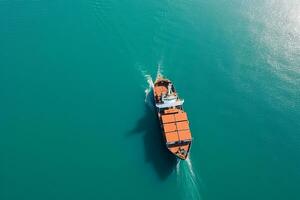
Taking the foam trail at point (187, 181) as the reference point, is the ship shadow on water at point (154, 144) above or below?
above

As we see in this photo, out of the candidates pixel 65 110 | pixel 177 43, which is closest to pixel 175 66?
pixel 177 43

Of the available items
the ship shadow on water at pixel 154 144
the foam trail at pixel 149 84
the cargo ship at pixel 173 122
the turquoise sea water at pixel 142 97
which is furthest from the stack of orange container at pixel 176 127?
the foam trail at pixel 149 84

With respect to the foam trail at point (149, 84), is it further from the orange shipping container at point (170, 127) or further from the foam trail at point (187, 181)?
the foam trail at point (187, 181)

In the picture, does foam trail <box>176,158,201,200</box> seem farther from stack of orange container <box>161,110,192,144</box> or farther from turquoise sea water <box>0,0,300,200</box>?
stack of orange container <box>161,110,192,144</box>

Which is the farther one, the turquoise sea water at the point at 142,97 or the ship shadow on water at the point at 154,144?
the ship shadow on water at the point at 154,144

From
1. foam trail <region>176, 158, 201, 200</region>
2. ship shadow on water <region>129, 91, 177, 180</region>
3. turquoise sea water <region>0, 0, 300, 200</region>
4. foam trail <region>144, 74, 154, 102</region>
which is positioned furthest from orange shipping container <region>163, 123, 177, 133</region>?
foam trail <region>144, 74, 154, 102</region>
